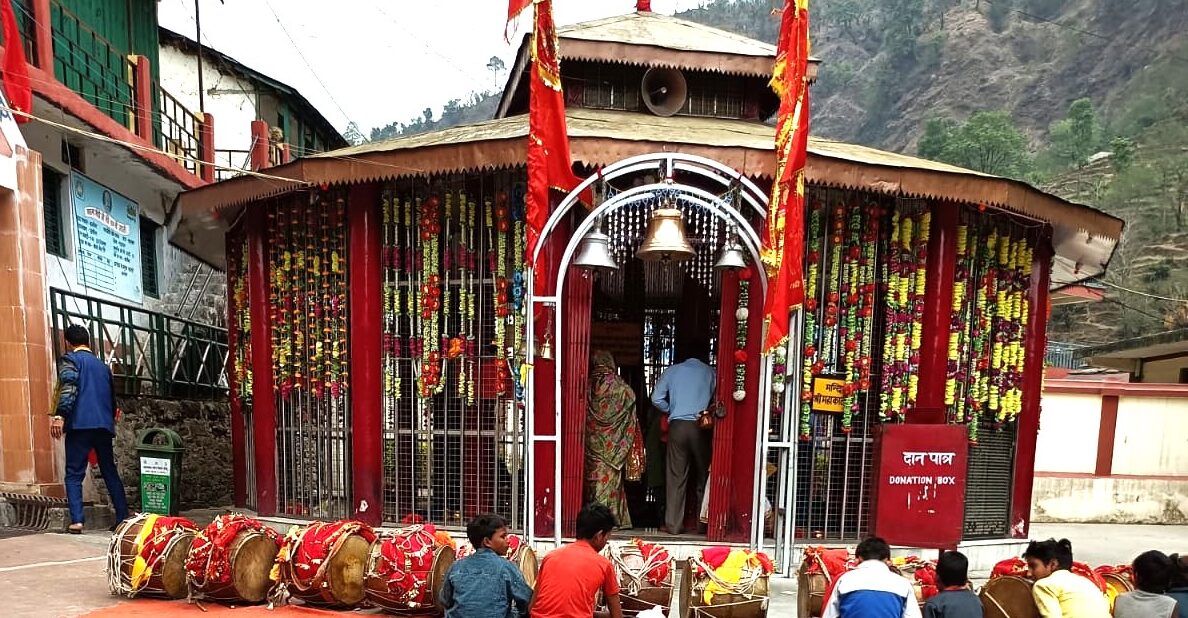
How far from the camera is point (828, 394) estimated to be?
7062 millimetres

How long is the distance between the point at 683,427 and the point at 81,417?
5452 mm

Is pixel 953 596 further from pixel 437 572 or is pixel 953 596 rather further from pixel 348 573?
pixel 348 573

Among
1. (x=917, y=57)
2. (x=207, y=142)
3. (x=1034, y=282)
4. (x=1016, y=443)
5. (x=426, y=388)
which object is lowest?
(x=1016, y=443)

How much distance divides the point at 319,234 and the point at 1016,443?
24.1 feet

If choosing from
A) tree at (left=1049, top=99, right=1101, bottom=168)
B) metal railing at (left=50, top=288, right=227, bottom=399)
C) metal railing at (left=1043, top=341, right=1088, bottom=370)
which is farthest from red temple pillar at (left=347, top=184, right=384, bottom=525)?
tree at (left=1049, top=99, right=1101, bottom=168)

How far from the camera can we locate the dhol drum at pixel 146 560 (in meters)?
5.07

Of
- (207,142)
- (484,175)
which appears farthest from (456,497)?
(207,142)

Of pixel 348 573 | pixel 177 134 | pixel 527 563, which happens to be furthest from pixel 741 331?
pixel 177 134

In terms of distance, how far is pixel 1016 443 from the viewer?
25.6 ft

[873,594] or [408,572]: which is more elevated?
[873,594]

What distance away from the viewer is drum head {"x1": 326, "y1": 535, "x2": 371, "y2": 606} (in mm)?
5062

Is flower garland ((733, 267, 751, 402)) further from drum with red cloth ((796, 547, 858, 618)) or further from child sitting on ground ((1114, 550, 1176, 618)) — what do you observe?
child sitting on ground ((1114, 550, 1176, 618))

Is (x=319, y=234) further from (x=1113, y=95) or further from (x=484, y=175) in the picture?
(x=1113, y=95)

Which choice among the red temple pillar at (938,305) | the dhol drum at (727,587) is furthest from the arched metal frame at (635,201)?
the red temple pillar at (938,305)
